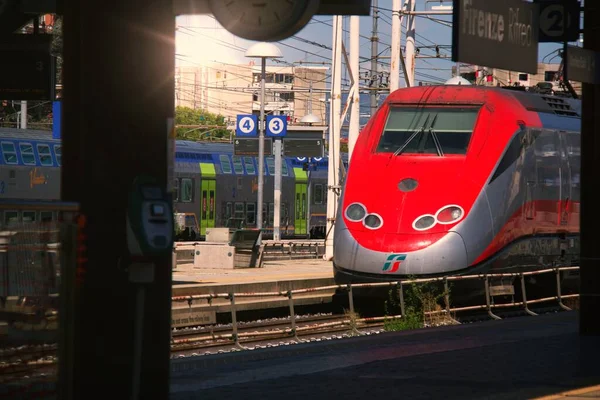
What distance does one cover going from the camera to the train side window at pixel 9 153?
41.3 metres

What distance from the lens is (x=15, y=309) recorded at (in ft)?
21.8

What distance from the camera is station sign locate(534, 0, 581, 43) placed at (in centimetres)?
1354

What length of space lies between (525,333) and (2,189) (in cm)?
2874

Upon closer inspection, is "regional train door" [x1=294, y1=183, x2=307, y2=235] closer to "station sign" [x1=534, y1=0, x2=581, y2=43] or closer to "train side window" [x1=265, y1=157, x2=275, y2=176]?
"train side window" [x1=265, y1=157, x2=275, y2=176]

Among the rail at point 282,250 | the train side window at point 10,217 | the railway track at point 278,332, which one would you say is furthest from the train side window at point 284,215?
the train side window at point 10,217

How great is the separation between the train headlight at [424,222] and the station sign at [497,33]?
7063mm

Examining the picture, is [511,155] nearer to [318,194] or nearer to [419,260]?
[419,260]

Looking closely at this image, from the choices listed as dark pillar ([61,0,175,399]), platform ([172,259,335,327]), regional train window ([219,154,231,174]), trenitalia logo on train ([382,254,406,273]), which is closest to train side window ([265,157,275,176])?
regional train window ([219,154,231,174])

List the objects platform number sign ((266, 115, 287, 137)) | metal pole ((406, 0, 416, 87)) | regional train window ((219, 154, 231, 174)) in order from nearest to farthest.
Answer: metal pole ((406, 0, 416, 87)) < platform number sign ((266, 115, 287, 137)) < regional train window ((219, 154, 231, 174))

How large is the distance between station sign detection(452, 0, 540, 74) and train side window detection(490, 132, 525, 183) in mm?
7538

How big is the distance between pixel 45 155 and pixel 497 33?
3276cm

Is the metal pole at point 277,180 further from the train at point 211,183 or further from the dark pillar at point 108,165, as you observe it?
the dark pillar at point 108,165

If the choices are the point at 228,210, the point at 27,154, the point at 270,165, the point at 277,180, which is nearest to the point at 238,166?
the point at 228,210

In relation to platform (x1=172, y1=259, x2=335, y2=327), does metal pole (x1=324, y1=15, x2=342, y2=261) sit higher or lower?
higher
